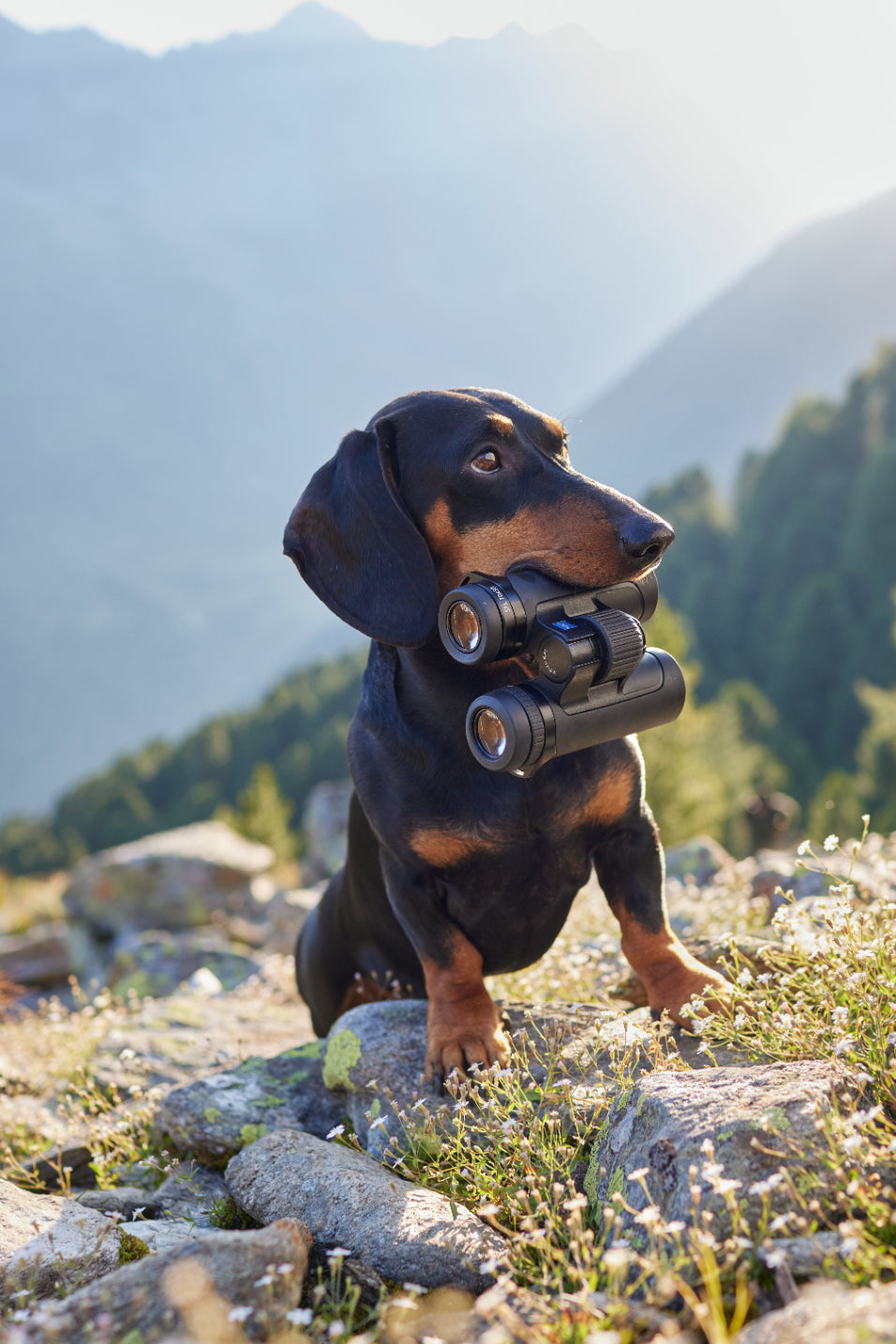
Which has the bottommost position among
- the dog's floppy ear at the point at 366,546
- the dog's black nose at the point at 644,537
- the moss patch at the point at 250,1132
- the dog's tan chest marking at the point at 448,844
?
the moss patch at the point at 250,1132

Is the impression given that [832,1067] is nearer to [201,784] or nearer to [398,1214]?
[398,1214]

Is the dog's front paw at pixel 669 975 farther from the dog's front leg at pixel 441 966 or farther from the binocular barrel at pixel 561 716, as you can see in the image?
the binocular barrel at pixel 561 716

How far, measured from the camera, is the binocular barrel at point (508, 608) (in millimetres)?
2551

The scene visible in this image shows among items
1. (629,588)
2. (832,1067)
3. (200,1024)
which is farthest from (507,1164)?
(200,1024)

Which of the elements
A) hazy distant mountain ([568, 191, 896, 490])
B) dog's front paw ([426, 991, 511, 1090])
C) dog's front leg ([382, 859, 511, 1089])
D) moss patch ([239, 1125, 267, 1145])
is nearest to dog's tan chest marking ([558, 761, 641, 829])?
dog's front leg ([382, 859, 511, 1089])

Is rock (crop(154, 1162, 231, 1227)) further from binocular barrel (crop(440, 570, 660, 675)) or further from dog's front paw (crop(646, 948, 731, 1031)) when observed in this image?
binocular barrel (crop(440, 570, 660, 675))

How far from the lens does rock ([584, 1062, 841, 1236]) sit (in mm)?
2062

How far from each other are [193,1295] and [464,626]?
5.43 ft

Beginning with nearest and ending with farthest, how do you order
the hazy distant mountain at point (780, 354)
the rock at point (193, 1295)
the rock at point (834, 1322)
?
the rock at point (834, 1322)
the rock at point (193, 1295)
the hazy distant mountain at point (780, 354)

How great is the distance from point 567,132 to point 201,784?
174204mm

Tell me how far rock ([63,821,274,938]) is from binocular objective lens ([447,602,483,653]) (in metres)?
15.2

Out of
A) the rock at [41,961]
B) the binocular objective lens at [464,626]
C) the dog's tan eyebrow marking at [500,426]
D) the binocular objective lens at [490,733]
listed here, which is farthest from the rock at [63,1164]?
the rock at [41,961]

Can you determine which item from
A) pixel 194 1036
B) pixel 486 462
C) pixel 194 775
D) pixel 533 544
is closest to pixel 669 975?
pixel 533 544

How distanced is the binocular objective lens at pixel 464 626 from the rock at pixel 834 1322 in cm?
160
